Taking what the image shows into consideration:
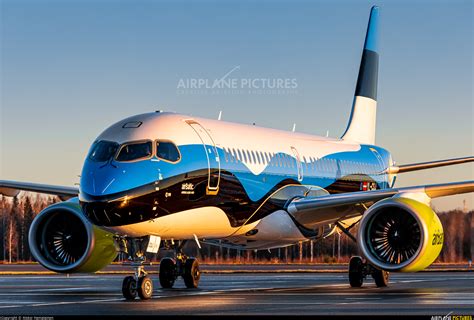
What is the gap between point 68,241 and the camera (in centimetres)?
2762

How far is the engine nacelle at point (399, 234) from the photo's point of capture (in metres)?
25.7

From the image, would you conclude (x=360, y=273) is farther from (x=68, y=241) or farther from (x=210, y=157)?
(x=68, y=241)

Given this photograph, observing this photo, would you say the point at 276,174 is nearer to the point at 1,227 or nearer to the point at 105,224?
the point at 105,224

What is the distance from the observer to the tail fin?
4041 cm

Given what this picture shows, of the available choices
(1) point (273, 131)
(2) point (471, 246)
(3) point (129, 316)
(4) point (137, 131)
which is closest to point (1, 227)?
(2) point (471, 246)

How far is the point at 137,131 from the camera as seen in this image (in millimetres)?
24453

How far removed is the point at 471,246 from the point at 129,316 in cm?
4746

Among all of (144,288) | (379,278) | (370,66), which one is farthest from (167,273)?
(370,66)

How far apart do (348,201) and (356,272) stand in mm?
3349

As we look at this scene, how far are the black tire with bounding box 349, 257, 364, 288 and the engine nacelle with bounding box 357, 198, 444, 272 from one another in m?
4.30

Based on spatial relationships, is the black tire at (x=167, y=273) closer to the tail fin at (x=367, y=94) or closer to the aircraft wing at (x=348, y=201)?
the aircraft wing at (x=348, y=201)

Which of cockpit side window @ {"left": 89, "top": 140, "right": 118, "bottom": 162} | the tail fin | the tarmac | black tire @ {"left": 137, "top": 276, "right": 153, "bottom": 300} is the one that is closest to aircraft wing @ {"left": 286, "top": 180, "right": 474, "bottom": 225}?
the tarmac

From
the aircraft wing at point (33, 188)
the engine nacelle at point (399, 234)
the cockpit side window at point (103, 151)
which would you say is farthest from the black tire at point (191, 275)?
the cockpit side window at point (103, 151)

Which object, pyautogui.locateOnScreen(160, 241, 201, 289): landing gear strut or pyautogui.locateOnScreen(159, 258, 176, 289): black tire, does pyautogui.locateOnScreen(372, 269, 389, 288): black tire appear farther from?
pyautogui.locateOnScreen(159, 258, 176, 289): black tire
